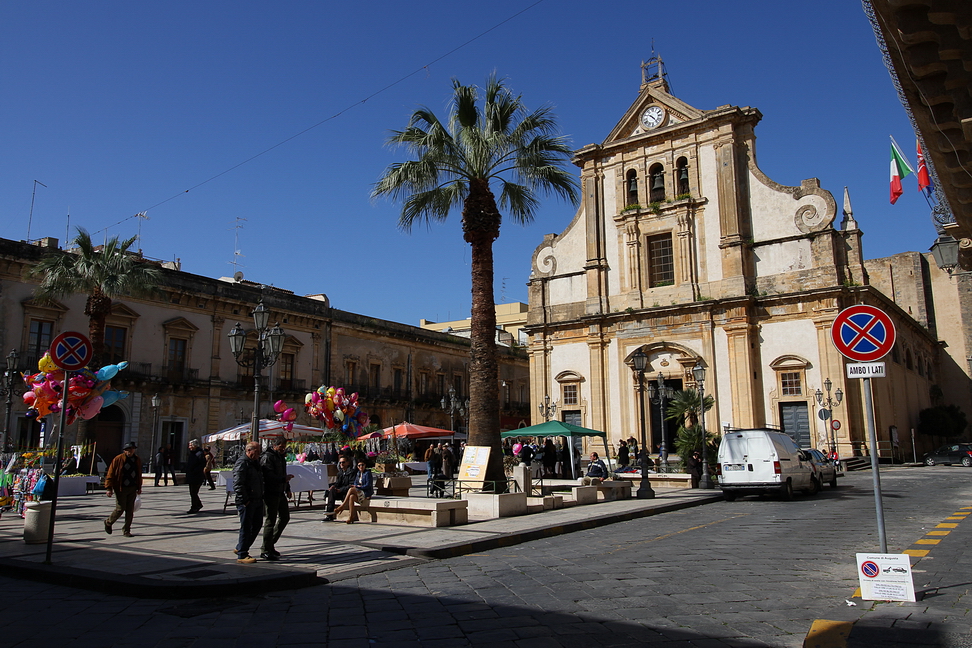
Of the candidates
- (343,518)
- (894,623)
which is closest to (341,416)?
(343,518)

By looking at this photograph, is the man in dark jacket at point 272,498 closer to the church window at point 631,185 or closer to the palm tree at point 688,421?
the palm tree at point 688,421

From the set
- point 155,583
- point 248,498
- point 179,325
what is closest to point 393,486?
point 248,498

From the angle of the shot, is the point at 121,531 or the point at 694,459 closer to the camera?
the point at 121,531

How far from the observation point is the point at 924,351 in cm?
4853

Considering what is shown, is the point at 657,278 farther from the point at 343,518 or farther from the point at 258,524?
the point at 258,524

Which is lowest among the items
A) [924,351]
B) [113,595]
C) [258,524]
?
[113,595]

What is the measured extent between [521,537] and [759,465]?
9.26 m

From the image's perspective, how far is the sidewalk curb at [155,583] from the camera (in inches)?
284

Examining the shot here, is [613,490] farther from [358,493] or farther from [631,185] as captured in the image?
[631,185]

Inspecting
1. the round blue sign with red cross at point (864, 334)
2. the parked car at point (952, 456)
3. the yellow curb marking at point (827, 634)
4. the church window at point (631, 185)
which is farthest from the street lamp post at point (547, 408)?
the yellow curb marking at point (827, 634)

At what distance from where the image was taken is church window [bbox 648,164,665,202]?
1420 inches

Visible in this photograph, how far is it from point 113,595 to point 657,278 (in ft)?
103

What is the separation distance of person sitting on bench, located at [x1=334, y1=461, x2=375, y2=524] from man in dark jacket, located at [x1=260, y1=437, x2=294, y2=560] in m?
3.87

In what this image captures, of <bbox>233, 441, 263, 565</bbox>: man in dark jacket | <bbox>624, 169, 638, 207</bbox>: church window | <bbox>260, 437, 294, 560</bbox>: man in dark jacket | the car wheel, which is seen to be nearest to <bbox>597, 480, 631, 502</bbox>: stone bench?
the car wheel
